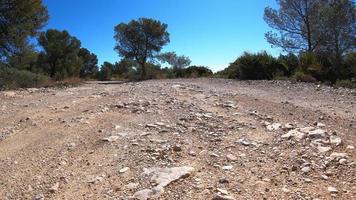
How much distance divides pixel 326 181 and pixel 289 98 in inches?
207

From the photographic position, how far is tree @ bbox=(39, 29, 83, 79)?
3597 cm

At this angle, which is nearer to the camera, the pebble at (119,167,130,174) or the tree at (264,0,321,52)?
the pebble at (119,167,130,174)

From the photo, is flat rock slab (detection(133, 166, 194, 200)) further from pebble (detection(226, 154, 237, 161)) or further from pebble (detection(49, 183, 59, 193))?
pebble (detection(49, 183, 59, 193))

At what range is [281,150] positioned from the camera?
451 centimetres

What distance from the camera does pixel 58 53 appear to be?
3669 centimetres

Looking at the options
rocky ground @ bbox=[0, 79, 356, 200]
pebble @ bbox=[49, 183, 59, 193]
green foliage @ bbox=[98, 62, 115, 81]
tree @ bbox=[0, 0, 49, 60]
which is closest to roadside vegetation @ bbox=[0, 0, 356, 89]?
tree @ bbox=[0, 0, 49, 60]

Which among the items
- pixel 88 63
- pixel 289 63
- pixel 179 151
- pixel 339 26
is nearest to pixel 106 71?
pixel 88 63

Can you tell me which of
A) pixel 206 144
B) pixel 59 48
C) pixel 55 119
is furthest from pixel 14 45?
pixel 59 48

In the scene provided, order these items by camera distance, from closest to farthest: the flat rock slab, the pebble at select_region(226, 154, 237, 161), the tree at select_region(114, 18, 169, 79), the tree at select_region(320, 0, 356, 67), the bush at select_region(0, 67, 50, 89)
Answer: the flat rock slab
the pebble at select_region(226, 154, 237, 161)
the bush at select_region(0, 67, 50, 89)
the tree at select_region(320, 0, 356, 67)
the tree at select_region(114, 18, 169, 79)

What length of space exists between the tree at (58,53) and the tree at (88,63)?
47.8 feet

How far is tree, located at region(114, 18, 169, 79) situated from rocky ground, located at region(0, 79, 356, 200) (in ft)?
85.2

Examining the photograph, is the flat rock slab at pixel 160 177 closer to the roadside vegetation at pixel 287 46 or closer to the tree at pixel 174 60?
the roadside vegetation at pixel 287 46

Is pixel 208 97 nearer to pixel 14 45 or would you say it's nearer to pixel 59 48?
pixel 14 45

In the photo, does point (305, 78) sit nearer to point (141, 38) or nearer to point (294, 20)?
point (294, 20)
